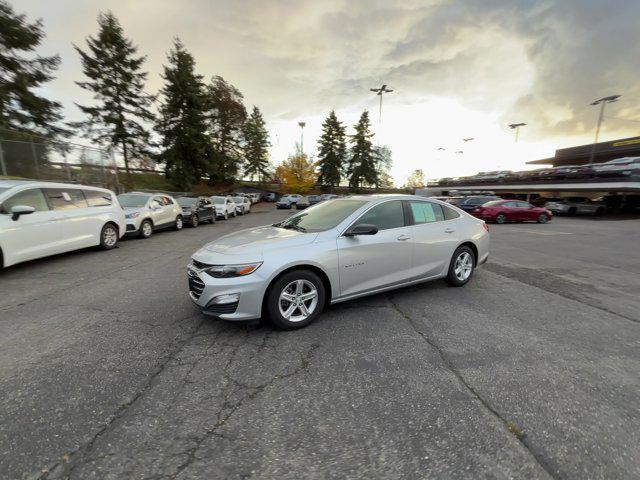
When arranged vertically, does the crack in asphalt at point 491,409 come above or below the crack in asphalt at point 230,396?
below

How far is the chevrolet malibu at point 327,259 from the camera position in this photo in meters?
3.21

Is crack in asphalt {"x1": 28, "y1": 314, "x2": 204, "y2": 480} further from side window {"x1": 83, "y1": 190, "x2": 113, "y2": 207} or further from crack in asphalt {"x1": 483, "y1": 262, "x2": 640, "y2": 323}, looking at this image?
side window {"x1": 83, "y1": 190, "x2": 113, "y2": 207}

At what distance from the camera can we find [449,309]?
4.13 m

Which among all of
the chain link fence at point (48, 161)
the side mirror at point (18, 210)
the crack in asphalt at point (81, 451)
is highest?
the chain link fence at point (48, 161)

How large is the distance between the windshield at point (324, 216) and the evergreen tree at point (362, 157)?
168 ft

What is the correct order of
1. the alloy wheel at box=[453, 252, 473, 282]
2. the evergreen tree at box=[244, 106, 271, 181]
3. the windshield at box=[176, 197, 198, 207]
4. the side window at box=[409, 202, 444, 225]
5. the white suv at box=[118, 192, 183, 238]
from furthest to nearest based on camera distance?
the evergreen tree at box=[244, 106, 271, 181] < the windshield at box=[176, 197, 198, 207] < the white suv at box=[118, 192, 183, 238] < the alloy wheel at box=[453, 252, 473, 282] < the side window at box=[409, 202, 444, 225]

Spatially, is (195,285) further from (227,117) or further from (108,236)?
(227,117)

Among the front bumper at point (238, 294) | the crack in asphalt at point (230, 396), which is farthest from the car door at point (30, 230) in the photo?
the crack in asphalt at point (230, 396)

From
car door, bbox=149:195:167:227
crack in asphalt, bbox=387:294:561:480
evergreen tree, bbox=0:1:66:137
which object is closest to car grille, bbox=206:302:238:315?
crack in asphalt, bbox=387:294:561:480

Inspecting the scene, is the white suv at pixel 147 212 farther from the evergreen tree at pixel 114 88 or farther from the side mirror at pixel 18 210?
the evergreen tree at pixel 114 88

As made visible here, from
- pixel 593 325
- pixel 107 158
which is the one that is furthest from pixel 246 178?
pixel 593 325

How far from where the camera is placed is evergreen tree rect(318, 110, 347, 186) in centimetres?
5509

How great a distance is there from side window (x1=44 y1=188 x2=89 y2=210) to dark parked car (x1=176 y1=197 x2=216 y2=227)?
269 inches

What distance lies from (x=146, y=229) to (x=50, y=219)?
444 cm
